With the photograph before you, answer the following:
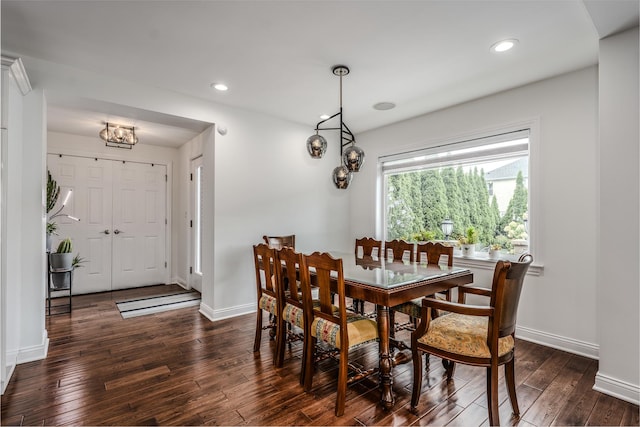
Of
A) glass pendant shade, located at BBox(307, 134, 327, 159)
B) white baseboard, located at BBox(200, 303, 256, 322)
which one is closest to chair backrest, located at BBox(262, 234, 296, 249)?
white baseboard, located at BBox(200, 303, 256, 322)

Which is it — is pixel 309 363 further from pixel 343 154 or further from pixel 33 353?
pixel 33 353

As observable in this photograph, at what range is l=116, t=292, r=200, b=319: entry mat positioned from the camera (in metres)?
4.05

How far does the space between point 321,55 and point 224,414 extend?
272 cm

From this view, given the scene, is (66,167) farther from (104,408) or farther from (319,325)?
(319,325)

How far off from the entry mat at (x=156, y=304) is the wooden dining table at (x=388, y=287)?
2.86 meters

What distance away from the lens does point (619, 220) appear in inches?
84.4

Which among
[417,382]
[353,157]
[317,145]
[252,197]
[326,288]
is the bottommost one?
[417,382]

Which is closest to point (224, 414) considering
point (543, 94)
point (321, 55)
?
point (321, 55)

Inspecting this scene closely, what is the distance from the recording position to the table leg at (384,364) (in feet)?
6.57

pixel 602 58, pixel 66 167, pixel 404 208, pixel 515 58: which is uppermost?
pixel 515 58

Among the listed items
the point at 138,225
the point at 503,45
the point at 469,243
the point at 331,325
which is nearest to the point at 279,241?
the point at 331,325

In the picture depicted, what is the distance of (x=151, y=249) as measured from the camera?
5.59 meters

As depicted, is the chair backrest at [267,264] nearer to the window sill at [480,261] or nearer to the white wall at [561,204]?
the window sill at [480,261]

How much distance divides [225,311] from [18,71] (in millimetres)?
2889
